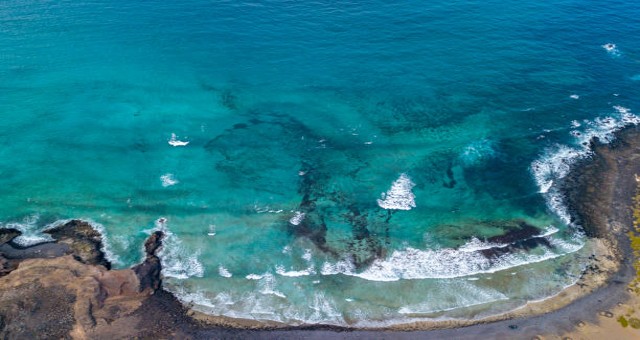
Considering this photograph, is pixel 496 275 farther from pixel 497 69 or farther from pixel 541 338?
pixel 497 69

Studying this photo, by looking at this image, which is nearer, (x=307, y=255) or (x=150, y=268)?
(x=150, y=268)

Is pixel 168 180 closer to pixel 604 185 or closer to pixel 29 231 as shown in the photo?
pixel 29 231

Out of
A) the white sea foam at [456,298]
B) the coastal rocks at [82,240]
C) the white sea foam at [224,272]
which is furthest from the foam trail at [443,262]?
the coastal rocks at [82,240]

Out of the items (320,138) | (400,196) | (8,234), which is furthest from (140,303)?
(320,138)

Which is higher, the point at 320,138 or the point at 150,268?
the point at 320,138

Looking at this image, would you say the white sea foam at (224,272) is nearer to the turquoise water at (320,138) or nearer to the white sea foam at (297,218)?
the turquoise water at (320,138)

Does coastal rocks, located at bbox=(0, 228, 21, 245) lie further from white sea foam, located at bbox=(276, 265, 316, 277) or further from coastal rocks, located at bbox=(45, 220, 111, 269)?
white sea foam, located at bbox=(276, 265, 316, 277)

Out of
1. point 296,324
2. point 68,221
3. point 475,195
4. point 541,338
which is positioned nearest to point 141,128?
point 68,221

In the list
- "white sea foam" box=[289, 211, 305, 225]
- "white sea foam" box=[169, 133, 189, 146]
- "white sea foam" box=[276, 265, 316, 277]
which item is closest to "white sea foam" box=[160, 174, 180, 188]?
"white sea foam" box=[169, 133, 189, 146]
